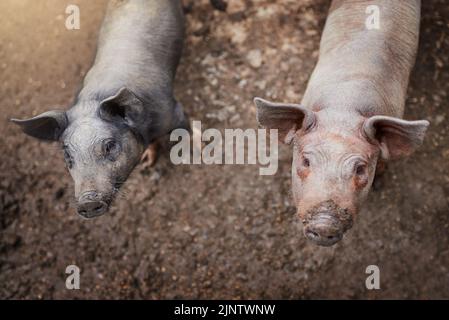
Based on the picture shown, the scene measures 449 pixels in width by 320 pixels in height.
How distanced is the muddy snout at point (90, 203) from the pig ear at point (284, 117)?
1.39 metres

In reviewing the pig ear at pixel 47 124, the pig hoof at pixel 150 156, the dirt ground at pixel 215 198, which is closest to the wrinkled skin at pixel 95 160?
the pig ear at pixel 47 124

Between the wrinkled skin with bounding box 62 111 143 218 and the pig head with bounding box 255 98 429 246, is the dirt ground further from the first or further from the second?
the pig head with bounding box 255 98 429 246

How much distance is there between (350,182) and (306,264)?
2.18 meters

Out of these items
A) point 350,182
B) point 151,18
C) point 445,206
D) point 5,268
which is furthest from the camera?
point 5,268

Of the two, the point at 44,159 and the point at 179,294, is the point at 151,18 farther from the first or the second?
the point at 179,294

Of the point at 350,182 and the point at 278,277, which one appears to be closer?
the point at 350,182

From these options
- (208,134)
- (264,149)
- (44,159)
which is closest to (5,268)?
(44,159)

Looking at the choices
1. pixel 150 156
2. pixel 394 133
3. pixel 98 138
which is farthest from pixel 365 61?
pixel 150 156

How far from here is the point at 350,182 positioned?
397 centimetres

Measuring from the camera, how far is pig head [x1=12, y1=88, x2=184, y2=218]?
178 inches

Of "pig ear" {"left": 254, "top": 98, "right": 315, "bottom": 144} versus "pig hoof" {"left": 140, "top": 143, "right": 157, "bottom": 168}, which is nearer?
"pig ear" {"left": 254, "top": 98, "right": 315, "bottom": 144}

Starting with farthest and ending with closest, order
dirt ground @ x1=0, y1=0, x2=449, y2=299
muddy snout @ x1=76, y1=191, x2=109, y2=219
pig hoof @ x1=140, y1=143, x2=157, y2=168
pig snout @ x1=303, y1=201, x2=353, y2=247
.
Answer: pig hoof @ x1=140, y1=143, x2=157, y2=168
dirt ground @ x1=0, y1=0, x2=449, y2=299
muddy snout @ x1=76, y1=191, x2=109, y2=219
pig snout @ x1=303, y1=201, x2=353, y2=247

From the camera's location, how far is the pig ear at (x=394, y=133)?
4.06 m

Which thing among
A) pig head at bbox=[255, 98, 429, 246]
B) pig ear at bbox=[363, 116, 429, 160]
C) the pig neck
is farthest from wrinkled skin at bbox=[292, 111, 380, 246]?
the pig neck
